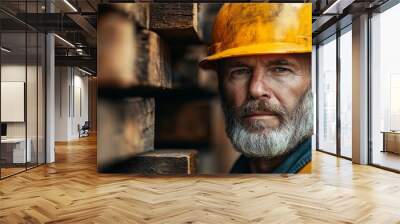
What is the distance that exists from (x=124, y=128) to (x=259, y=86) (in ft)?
7.70

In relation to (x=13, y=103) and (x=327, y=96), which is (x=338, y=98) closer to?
(x=327, y=96)

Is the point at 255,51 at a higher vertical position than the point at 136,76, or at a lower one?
higher

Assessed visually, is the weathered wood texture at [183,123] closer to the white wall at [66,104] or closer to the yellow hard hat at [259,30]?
the yellow hard hat at [259,30]

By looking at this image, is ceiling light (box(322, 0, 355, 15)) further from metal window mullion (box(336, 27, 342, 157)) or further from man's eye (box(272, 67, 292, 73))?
metal window mullion (box(336, 27, 342, 157))

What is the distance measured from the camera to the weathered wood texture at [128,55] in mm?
6445

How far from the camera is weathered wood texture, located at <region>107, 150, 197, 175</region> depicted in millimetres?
6445

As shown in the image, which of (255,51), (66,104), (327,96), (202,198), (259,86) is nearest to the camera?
(202,198)

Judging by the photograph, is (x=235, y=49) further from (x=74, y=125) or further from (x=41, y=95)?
(x=74, y=125)

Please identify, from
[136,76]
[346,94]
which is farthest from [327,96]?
[136,76]

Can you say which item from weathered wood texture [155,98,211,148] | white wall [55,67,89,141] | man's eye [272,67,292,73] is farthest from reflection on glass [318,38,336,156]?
white wall [55,67,89,141]

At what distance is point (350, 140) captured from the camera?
882 centimetres

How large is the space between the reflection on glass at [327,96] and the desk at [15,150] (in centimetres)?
727

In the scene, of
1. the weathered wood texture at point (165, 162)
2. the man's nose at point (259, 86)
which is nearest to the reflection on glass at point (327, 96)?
the man's nose at point (259, 86)

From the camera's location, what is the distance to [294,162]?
6.51 metres
